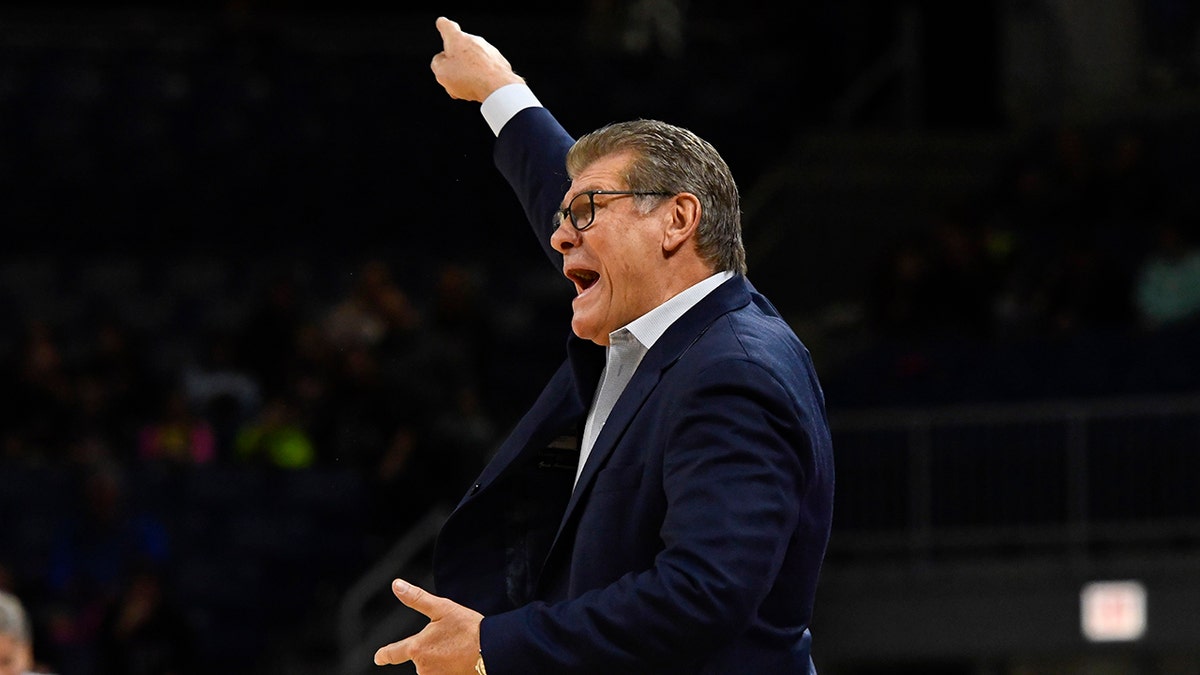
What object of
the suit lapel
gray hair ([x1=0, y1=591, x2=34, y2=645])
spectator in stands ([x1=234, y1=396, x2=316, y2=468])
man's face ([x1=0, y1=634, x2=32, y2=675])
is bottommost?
spectator in stands ([x1=234, y1=396, x2=316, y2=468])

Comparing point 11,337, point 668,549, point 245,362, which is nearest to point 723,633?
point 668,549

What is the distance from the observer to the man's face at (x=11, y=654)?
4.31 meters

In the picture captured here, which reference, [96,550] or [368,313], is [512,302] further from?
[96,550]

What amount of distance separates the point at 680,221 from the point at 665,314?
4.8 inches

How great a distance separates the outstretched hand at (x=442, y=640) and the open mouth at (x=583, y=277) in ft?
1.54

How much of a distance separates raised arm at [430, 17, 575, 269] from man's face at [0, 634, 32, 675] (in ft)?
6.06

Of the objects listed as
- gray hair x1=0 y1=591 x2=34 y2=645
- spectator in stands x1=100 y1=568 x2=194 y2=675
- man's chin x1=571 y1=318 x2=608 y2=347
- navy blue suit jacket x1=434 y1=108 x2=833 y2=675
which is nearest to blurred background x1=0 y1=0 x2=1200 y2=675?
spectator in stands x1=100 y1=568 x2=194 y2=675

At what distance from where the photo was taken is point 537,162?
3.11 m

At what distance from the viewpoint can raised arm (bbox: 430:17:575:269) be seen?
3096mm

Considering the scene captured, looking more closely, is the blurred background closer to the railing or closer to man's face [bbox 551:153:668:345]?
the railing

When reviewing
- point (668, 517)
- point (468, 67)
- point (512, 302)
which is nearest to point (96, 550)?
point (512, 302)

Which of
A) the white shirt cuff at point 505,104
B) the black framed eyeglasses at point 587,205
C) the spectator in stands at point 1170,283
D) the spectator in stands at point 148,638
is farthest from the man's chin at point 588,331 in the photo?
the spectator in stands at point 1170,283

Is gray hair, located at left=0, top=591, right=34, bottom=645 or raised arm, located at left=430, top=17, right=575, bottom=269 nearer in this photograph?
raised arm, located at left=430, top=17, right=575, bottom=269

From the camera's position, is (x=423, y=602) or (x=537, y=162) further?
(x=537, y=162)
